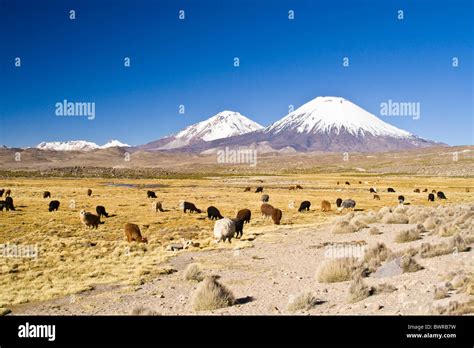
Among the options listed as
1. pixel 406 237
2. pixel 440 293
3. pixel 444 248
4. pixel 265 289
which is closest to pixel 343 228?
pixel 406 237

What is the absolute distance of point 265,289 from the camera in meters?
12.7

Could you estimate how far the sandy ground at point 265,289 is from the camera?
9.38 metres

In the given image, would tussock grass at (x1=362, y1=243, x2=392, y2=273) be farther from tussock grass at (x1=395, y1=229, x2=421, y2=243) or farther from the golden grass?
the golden grass

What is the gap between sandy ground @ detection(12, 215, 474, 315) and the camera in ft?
30.8

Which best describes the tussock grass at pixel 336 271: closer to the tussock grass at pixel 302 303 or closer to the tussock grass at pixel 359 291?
the tussock grass at pixel 359 291

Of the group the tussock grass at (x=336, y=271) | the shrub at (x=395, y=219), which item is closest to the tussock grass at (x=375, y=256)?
the tussock grass at (x=336, y=271)

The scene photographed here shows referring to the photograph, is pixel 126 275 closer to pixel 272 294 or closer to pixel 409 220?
pixel 272 294

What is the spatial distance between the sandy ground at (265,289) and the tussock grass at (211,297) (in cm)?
22

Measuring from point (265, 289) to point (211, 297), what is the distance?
2.51 metres

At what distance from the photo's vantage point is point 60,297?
43.1 ft

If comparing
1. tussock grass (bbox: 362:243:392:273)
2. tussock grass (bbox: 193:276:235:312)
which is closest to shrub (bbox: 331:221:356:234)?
tussock grass (bbox: 362:243:392:273)
